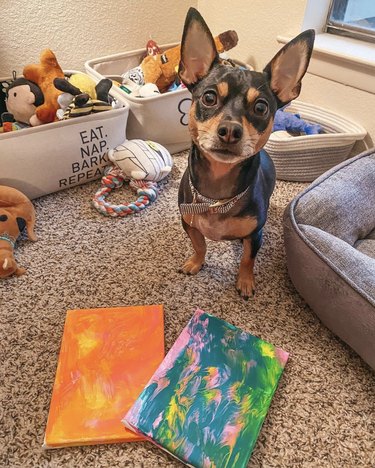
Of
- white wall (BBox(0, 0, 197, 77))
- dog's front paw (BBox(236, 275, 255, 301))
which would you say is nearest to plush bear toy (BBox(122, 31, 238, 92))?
white wall (BBox(0, 0, 197, 77))

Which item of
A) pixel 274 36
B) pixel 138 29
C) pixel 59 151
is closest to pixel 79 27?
pixel 138 29

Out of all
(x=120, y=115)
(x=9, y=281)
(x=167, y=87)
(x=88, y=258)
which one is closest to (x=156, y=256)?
(x=88, y=258)

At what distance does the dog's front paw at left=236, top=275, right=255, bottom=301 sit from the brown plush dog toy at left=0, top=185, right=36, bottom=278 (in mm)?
628

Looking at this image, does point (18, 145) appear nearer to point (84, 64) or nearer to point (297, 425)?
point (84, 64)

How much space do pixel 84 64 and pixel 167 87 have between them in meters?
0.39

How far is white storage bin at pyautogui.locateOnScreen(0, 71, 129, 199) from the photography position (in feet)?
4.11

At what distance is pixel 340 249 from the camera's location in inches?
37.5

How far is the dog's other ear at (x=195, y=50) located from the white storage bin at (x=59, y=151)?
0.54 meters

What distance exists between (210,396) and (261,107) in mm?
628

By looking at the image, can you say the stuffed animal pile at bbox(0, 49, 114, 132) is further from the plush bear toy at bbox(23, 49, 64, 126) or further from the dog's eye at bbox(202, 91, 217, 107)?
the dog's eye at bbox(202, 91, 217, 107)

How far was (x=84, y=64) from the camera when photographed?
1.77 m

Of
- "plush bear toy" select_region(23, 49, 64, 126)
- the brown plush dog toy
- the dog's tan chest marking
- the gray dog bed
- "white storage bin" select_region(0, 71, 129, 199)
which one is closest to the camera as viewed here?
the gray dog bed

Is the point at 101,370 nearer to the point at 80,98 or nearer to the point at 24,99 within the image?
the point at 80,98

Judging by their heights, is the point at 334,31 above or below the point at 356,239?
above
